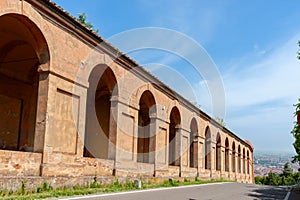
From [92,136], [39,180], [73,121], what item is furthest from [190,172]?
[39,180]

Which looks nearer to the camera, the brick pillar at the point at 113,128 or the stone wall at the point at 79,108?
the stone wall at the point at 79,108

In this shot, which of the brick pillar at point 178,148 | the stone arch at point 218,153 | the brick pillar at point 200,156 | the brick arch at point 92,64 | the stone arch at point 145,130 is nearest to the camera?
the brick arch at point 92,64

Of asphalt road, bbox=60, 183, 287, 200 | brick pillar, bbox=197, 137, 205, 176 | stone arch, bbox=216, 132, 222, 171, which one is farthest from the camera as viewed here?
stone arch, bbox=216, 132, 222, 171

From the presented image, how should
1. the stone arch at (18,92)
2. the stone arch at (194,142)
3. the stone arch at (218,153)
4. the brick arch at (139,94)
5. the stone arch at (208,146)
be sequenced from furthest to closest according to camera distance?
1. the stone arch at (218,153)
2. the stone arch at (208,146)
3. the stone arch at (194,142)
4. the brick arch at (139,94)
5. the stone arch at (18,92)

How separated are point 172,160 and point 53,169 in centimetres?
1393

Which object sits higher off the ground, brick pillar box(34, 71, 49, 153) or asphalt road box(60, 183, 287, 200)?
brick pillar box(34, 71, 49, 153)

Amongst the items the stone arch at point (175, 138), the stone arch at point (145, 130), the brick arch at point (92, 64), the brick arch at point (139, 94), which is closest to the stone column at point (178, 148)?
the stone arch at point (175, 138)

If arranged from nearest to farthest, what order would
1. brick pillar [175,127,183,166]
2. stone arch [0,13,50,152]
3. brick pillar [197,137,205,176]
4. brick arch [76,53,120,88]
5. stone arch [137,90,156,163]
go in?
1. brick arch [76,53,120,88]
2. stone arch [0,13,50,152]
3. stone arch [137,90,156,163]
4. brick pillar [175,127,183,166]
5. brick pillar [197,137,205,176]

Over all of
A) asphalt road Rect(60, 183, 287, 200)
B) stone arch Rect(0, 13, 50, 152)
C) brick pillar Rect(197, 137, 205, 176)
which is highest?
stone arch Rect(0, 13, 50, 152)

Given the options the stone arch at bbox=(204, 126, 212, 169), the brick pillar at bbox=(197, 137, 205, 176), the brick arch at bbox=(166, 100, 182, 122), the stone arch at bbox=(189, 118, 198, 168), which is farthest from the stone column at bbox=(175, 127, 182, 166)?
the stone arch at bbox=(204, 126, 212, 169)

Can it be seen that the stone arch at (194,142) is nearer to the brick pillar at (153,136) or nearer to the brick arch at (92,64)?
the brick pillar at (153,136)

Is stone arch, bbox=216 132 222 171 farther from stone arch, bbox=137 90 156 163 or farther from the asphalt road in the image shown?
the asphalt road

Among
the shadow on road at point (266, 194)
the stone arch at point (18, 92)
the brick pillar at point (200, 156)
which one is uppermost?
the stone arch at point (18, 92)

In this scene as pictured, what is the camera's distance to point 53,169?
1052 cm
